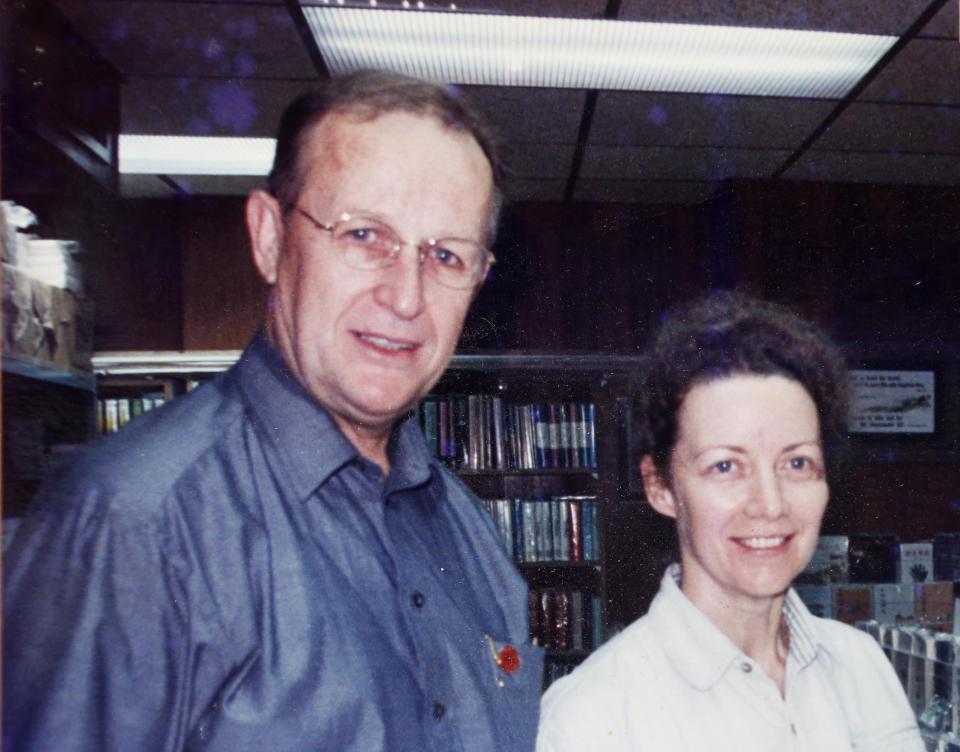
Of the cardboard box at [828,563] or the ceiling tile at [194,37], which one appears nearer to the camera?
the ceiling tile at [194,37]

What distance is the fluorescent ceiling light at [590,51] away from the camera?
237 cm

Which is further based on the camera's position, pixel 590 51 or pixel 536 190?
pixel 536 190

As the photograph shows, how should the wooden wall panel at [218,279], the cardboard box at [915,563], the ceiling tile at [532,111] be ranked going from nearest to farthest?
the ceiling tile at [532,111] < the cardboard box at [915,563] < the wooden wall panel at [218,279]

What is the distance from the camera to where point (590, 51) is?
2.54m

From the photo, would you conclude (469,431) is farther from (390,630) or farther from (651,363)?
(390,630)

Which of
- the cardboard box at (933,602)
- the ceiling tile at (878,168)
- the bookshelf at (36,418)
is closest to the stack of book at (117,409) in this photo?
the bookshelf at (36,418)

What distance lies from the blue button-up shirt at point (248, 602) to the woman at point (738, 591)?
0.16 m

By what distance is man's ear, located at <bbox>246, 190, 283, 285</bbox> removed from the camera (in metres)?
1.01

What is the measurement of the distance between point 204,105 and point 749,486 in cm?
273

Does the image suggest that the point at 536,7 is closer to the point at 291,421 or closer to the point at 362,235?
the point at 362,235

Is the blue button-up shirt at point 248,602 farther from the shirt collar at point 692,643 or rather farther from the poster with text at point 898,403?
the poster with text at point 898,403

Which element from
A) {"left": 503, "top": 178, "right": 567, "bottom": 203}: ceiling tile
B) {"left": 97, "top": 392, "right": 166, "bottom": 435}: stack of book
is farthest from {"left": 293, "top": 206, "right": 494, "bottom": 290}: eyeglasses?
{"left": 503, "top": 178, "right": 567, "bottom": 203}: ceiling tile

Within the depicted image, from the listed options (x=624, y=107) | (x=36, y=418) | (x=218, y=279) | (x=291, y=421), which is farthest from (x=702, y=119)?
(x=36, y=418)

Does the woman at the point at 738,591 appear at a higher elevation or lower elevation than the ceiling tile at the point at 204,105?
lower
